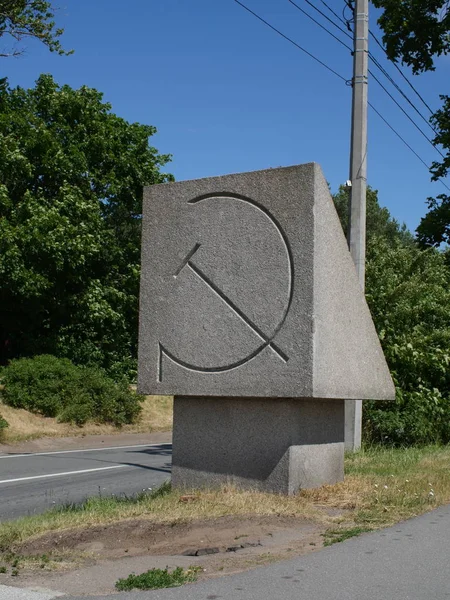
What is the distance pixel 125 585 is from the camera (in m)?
4.99

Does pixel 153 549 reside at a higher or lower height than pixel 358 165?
lower

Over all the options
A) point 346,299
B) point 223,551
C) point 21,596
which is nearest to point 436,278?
point 346,299

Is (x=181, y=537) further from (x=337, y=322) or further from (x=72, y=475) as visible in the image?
(x=72, y=475)

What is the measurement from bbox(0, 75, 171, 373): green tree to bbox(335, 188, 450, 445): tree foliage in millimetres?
11265

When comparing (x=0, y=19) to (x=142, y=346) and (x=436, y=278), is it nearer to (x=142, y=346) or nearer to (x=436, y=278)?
(x=436, y=278)

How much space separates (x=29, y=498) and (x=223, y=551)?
5.58 metres

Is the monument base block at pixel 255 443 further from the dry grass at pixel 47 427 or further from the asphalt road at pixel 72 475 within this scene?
the dry grass at pixel 47 427

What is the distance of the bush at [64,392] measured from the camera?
22172 millimetres

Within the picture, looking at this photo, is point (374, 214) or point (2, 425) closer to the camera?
point (2, 425)

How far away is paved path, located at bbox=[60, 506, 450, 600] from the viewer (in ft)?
15.5

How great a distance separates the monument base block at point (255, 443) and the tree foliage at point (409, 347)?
5.50 m

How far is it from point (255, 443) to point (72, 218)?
1870 centimetres

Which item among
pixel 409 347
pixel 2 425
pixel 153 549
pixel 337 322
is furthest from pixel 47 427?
pixel 153 549

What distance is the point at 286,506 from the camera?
723 centimetres
